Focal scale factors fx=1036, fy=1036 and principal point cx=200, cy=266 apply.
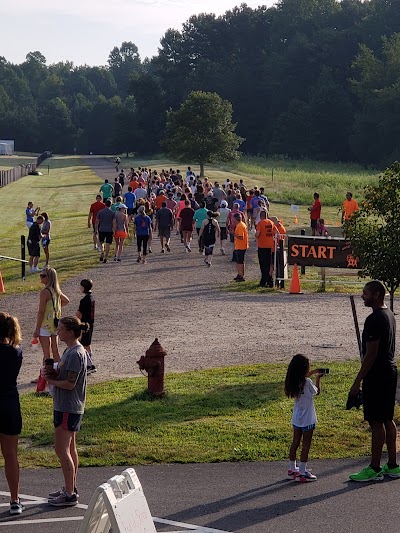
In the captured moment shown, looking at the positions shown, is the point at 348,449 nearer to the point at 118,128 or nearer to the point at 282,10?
the point at 118,128

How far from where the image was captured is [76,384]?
9.12 metres

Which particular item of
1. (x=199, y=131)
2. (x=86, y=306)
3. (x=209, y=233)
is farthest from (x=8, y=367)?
(x=199, y=131)

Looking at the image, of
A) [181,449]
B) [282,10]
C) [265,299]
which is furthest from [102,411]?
[282,10]

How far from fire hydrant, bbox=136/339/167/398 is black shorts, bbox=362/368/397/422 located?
3.85 meters

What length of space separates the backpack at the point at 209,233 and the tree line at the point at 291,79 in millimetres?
79968

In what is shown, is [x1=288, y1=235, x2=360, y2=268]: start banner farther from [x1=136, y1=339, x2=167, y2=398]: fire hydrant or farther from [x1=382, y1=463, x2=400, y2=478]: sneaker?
[x1=382, y1=463, x2=400, y2=478]: sneaker

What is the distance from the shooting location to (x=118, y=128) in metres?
129

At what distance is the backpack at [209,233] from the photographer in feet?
88.3

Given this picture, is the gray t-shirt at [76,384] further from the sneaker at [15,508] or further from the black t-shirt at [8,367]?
the sneaker at [15,508]

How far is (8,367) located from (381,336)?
3.40 metres

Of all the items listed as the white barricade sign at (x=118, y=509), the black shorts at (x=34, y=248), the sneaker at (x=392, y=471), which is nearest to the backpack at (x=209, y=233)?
the black shorts at (x=34, y=248)

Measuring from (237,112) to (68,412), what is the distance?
115 m

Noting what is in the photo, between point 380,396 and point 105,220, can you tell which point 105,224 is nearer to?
point 105,220

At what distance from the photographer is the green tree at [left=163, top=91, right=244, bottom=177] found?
77375 mm
